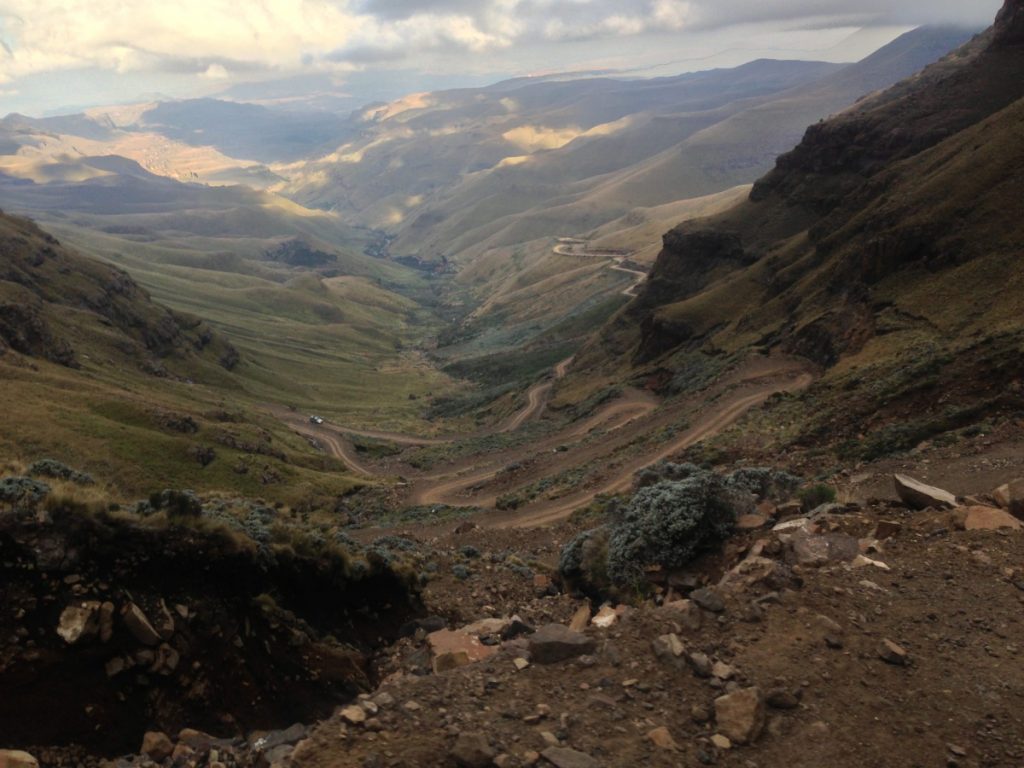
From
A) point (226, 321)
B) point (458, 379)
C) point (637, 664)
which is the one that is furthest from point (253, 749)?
point (226, 321)

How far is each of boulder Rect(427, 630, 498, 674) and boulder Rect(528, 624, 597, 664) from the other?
4.74 feet

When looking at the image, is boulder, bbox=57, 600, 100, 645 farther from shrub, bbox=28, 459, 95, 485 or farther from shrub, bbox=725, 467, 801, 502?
shrub, bbox=725, 467, 801, 502

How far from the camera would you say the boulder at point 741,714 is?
811 cm

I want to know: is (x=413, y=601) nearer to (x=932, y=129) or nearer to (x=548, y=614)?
(x=548, y=614)

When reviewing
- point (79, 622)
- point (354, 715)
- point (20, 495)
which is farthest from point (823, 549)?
point (20, 495)

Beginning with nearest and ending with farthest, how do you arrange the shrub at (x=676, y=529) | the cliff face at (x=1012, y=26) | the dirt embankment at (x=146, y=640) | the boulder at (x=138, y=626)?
1. the dirt embankment at (x=146, y=640)
2. the boulder at (x=138, y=626)
3. the shrub at (x=676, y=529)
4. the cliff face at (x=1012, y=26)

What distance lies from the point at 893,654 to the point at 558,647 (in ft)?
16.8

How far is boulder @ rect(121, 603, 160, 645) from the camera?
9781 millimetres

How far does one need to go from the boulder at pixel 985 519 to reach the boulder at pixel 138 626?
15889 mm

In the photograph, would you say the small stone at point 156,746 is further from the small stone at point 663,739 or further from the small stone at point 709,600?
the small stone at point 709,600

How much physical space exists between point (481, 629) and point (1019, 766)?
30.7ft

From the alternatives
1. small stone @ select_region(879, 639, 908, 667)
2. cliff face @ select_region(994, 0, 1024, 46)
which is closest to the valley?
small stone @ select_region(879, 639, 908, 667)

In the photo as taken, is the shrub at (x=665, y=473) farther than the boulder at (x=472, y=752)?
Yes

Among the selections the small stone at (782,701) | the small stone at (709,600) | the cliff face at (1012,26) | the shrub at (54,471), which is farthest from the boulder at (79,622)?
the cliff face at (1012,26)
